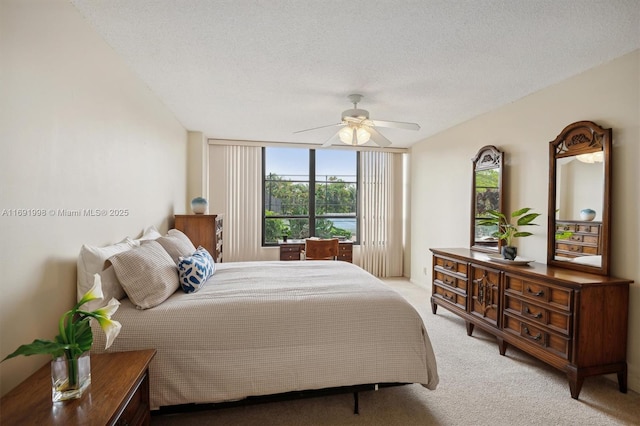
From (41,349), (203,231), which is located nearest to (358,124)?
(203,231)

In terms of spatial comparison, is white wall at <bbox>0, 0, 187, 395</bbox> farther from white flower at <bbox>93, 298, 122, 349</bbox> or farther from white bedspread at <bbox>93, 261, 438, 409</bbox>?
white flower at <bbox>93, 298, 122, 349</bbox>

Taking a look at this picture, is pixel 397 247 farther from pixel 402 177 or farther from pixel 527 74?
pixel 527 74

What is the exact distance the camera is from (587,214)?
2.50 metres

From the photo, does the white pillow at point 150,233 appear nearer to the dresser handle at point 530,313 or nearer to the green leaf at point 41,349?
the green leaf at point 41,349

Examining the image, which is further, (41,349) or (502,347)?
(502,347)

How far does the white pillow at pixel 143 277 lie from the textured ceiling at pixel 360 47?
145cm

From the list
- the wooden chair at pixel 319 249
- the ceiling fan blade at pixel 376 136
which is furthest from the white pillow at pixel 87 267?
the wooden chair at pixel 319 249

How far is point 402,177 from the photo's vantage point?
5723 millimetres

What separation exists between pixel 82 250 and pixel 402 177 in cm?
498

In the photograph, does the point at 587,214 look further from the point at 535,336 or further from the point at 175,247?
the point at 175,247

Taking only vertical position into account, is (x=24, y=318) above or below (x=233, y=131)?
below

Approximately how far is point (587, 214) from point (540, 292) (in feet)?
2.56

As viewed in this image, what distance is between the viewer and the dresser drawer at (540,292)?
2.19 metres

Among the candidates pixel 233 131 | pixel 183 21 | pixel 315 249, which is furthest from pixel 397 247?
pixel 183 21
